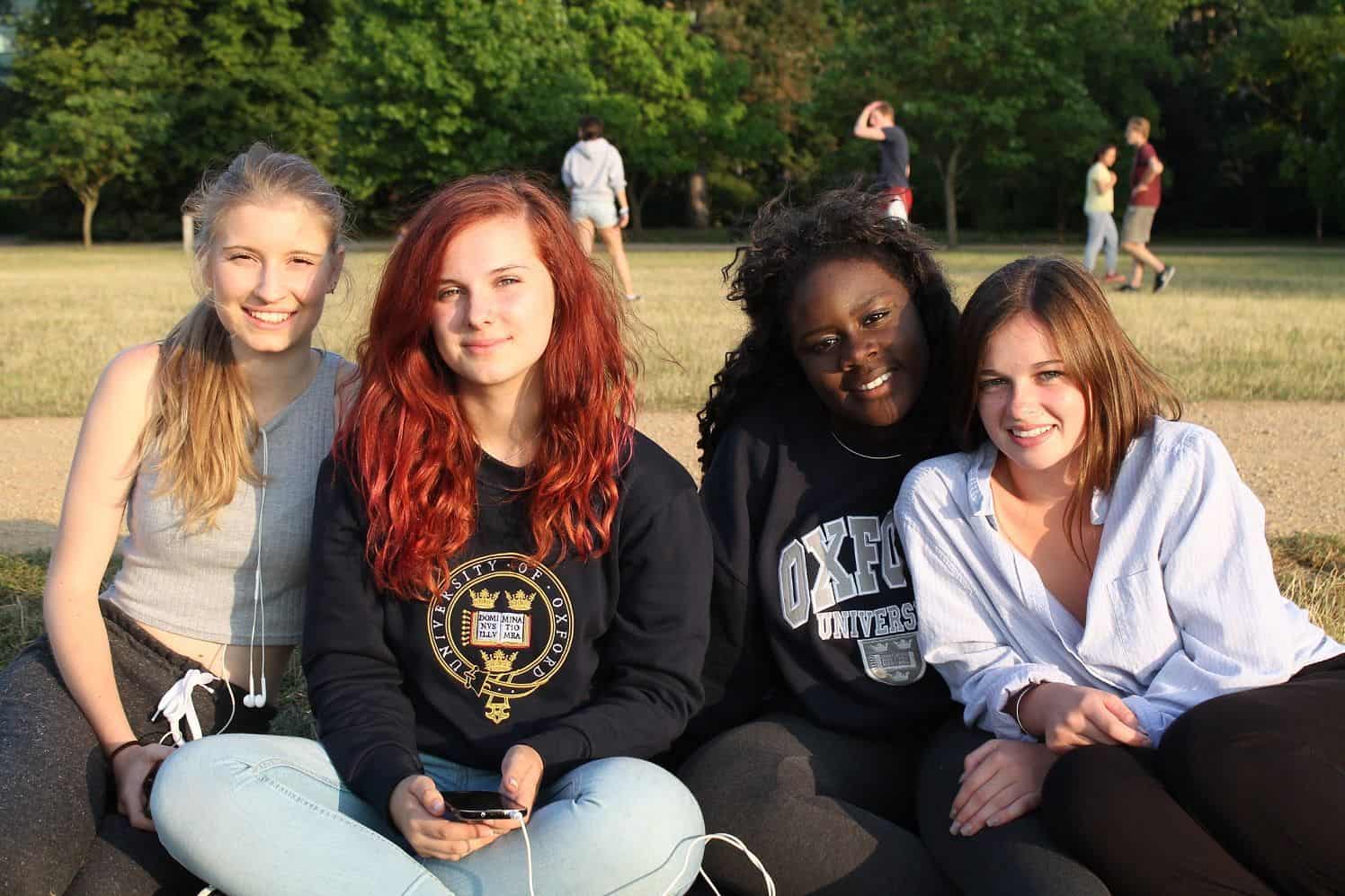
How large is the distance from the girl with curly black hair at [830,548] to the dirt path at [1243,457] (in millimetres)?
2874

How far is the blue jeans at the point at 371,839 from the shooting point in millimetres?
2338

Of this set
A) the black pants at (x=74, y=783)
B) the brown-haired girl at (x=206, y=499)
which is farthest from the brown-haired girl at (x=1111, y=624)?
the black pants at (x=74, y=783)

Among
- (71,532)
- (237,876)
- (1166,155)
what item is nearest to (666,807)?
(237,876)

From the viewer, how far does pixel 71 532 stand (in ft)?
9.47

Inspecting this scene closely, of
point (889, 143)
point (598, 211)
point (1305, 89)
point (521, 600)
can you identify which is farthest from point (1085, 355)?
point (1305, 89)

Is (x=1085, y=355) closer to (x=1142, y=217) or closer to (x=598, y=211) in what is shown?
(x=598, y=211)

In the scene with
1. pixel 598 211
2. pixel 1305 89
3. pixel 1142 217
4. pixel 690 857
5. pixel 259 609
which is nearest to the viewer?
pixel 690 857

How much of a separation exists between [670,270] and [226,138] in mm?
26305

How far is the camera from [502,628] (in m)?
2.68

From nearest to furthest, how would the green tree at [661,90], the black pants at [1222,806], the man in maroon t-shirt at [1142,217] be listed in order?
the black pants at [1222,806]
the man in maroon t-shirt at [1142,217]
the green tree at [661,90]

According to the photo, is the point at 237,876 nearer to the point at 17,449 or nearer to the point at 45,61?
the point at 17,449

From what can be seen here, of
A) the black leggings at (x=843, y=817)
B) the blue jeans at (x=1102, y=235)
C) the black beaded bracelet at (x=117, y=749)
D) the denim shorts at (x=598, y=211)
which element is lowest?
the black leggings at (x=843, y=817)

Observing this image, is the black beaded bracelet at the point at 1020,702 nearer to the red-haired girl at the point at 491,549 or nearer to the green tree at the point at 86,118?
the red-haired girl at the point at 491,549

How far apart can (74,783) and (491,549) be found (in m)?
0.90
